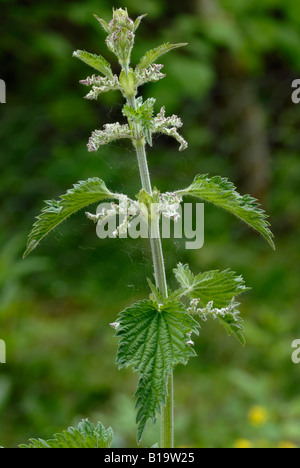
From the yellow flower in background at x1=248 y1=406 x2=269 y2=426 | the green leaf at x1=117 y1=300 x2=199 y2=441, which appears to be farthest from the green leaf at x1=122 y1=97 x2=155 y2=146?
the yellow flower in background at x1=248 y1=406 x2=269 y2=426

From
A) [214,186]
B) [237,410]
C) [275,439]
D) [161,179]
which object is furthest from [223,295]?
[161,179]

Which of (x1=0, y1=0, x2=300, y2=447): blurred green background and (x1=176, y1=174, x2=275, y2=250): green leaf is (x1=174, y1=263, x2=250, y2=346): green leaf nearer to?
(x1=176, y1=174, x2=275, y2=250): green leaf

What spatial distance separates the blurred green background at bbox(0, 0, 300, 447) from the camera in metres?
2.27

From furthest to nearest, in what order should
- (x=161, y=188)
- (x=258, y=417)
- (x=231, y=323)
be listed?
(x=161, y=188)
(x=258, y=417)
(x=231, y=323)

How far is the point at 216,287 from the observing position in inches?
31.4

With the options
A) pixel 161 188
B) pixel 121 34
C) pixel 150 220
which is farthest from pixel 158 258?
pixel 161 188

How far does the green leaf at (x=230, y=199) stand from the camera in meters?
0.75

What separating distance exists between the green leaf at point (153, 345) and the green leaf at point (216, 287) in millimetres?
95

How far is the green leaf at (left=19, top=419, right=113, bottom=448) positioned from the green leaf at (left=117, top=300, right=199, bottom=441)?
10cm

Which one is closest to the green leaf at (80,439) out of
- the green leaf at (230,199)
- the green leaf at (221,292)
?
the green leaf at (221,292)

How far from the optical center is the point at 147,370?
0.66 metres

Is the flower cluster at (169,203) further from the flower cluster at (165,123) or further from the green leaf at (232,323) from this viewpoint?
the green leaf at (232,323)

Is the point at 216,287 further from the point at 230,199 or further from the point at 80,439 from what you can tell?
the point at 80,439

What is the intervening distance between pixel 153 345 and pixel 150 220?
0.16 meters
